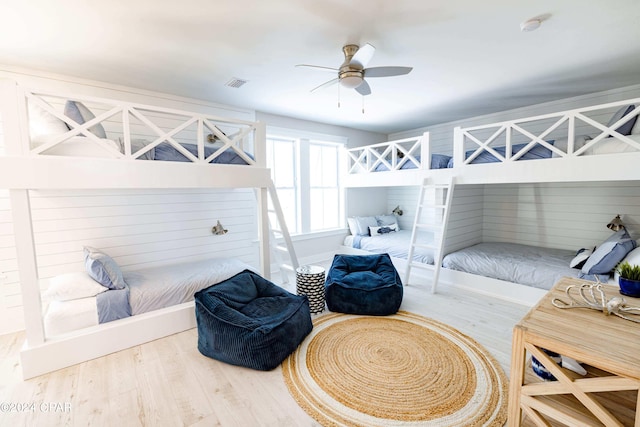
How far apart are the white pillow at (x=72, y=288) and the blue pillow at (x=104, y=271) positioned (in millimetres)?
50

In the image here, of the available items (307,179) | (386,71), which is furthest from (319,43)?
(307,179)

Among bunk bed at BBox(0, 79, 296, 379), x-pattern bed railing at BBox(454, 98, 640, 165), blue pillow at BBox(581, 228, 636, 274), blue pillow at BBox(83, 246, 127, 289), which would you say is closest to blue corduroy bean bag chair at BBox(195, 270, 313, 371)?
bunk bed at BBox(0, 79, 296, 379)

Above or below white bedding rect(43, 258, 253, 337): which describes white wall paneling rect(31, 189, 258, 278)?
above

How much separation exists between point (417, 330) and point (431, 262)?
5.00 feet

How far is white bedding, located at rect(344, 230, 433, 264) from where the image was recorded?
4148 mm

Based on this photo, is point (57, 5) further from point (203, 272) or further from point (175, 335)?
point (175, 335)

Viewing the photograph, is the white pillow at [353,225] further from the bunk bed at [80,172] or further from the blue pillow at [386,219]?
the bunk bed at [80,172]

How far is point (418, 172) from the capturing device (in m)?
3.98

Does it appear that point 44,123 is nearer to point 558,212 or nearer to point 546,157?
point 546,157

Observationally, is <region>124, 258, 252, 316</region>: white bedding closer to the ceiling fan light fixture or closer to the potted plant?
the ceiling fan light fixture

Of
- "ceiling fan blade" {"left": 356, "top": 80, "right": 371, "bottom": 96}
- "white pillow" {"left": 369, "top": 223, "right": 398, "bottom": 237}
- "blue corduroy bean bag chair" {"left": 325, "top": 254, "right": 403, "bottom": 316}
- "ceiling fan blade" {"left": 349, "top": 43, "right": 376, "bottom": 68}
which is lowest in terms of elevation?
"blue corduroy bean bag chair" {"left": 325, "top": 254, "right": 403, "bottom": 316}

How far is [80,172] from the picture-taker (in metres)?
2.18

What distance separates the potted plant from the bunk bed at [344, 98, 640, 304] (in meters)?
1.41

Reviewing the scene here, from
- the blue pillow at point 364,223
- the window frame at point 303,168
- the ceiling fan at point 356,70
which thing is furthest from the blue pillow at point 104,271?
the blue pillow at point 364,223
